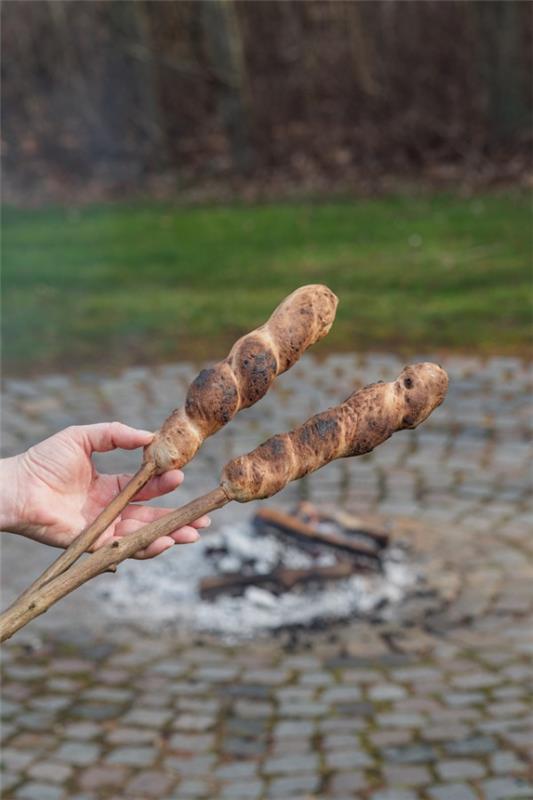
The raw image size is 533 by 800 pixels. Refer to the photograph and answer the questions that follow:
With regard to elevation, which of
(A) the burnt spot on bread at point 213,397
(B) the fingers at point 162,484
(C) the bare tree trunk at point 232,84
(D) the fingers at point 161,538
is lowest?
(D) the fingers at point 161,538

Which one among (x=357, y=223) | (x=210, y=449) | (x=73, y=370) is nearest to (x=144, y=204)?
(x=357, y=223)

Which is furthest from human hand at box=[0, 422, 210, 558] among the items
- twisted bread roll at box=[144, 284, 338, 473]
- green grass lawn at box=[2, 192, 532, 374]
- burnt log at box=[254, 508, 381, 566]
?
green grass lawn at box=[2, 192, 532, 374]

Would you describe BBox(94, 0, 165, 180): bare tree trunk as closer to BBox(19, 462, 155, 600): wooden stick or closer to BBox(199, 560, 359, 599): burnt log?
BBox(199, 560, 359, 599): burnt log

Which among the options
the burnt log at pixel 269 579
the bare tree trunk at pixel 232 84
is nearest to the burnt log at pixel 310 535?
the burnt log at pixel 269 579

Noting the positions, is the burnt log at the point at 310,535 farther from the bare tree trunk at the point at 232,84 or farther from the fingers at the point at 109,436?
the bare tree trunk at the point at 232,84

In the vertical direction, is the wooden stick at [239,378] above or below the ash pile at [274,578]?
above

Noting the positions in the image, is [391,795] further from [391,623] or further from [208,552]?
[208,552]

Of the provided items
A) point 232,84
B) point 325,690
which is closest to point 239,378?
point 325,690
